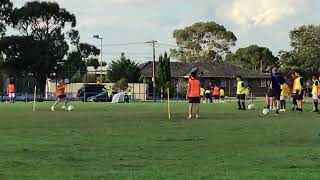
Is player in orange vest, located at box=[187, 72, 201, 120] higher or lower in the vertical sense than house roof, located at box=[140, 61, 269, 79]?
lower

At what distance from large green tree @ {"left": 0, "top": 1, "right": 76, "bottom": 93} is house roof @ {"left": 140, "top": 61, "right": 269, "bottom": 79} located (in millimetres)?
28317

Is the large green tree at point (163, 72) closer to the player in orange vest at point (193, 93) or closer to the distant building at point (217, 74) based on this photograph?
the distant building at point (217, 74)

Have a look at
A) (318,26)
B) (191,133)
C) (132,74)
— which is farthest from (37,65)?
(191,133)

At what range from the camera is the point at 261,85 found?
11969 centimetres

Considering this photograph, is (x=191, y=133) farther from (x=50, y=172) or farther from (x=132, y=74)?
(x=132, y=74)

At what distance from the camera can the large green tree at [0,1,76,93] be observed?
79812mm

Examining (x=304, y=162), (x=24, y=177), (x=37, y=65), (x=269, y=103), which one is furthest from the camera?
(x=37, y=65)

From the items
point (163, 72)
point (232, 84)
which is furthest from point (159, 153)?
point (232, 84)

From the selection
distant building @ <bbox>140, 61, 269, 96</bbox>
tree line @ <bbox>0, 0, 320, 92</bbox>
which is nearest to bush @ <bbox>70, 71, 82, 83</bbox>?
tree line @ <bbox>0, 0, 320, 92</bbox>

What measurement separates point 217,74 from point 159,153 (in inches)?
4026

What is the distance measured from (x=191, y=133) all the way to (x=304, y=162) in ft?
20.7

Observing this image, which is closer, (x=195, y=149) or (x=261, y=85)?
(x=195, y=149)

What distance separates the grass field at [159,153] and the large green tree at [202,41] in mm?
105947

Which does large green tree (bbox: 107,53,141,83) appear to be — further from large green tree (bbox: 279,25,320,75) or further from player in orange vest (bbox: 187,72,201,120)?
player in orange vest (bbox: 187,72,201,120)
